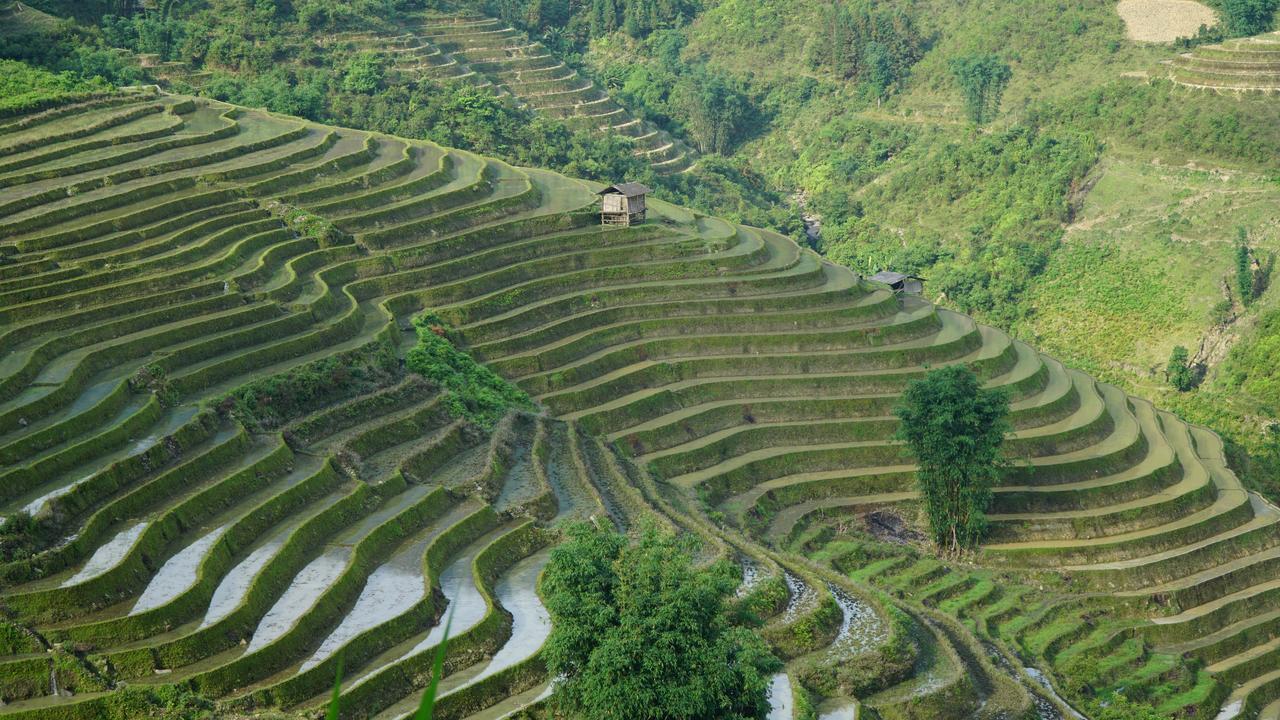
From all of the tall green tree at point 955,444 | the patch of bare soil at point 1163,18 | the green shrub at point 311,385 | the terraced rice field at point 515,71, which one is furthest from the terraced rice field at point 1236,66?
the green shrub at point 311,385

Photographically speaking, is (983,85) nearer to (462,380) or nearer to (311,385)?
(462,380)

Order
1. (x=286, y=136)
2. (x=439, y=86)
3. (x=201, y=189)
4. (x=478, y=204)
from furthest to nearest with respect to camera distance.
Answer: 1. (x=439, y=86)
2. (x=286, y=136)
3. (x=478, y=204)
4. (x=201, y=189)

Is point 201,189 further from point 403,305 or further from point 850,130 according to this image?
point 850,130

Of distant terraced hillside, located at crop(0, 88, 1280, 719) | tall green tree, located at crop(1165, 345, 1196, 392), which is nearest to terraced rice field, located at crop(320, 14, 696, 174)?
distant terraced hillside, located at crop(0, 88, 1280, 719)

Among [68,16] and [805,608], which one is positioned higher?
[68,16]

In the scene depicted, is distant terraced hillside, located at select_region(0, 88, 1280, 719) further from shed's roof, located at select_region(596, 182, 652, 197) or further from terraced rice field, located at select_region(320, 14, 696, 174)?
terraced rice field, located at select_region(320, 14, 696, 174)

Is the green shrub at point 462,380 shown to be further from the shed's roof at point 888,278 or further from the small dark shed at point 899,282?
the small dark shed at point 899,282

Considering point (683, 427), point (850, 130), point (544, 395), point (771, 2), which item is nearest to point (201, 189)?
point (544, 395)

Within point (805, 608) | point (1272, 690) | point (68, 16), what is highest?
point (68, 16)
